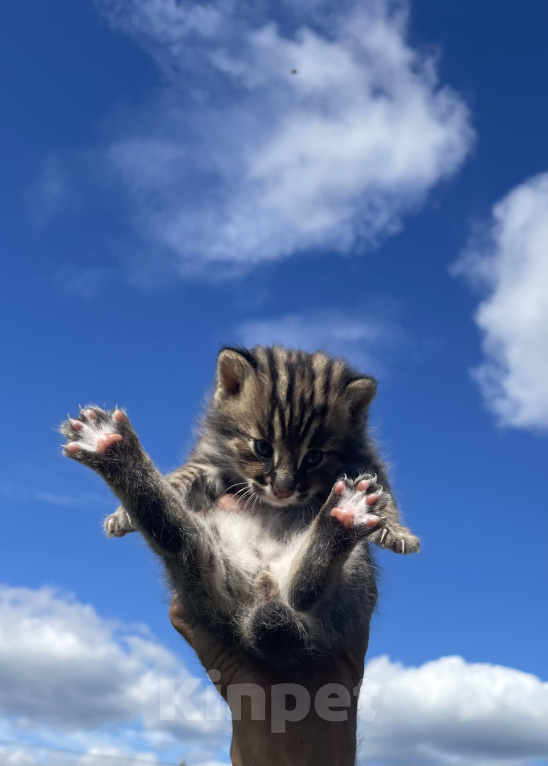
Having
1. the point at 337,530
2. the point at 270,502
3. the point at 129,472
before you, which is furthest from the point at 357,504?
the point at 129,472

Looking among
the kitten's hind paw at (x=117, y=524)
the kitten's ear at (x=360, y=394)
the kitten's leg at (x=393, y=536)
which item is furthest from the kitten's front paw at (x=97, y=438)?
the kitten's ear at (x=360, y=394)

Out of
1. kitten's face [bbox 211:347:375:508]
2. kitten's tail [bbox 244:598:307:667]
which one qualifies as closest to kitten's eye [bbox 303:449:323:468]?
kitten's face [bbox 211:347:375:508]

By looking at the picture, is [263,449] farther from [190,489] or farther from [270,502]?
[190,489]

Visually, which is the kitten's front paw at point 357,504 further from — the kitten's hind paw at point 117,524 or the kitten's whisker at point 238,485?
the kitten's hind paw at point 117,524

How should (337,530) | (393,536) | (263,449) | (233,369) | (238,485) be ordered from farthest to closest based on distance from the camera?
(233,369) → (238,485) → (263,449) → (393,536) → (337,530)

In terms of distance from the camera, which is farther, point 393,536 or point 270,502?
point 270,502

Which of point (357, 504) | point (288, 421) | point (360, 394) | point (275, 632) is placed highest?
Answer: point (360, 394)

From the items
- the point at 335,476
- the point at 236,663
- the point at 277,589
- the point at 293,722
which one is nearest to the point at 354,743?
the point at 293,722
